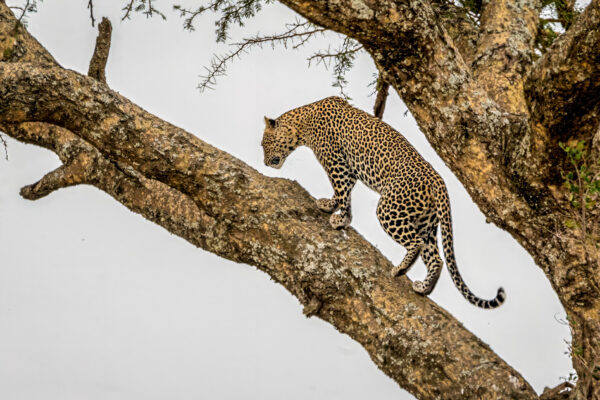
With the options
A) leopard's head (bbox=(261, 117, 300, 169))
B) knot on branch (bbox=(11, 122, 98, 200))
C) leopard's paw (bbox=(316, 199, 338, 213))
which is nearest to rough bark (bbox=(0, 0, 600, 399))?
knot on branch (bbox=(11, 122, 98, 200))

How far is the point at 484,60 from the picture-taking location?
510 cm

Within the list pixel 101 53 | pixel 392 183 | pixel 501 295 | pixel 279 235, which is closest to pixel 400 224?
pixel 392 183

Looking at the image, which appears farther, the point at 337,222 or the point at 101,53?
the point at 101,53

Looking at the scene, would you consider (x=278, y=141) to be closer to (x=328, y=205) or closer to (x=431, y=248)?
(x=328, y=205)

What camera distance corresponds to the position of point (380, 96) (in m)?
5.98

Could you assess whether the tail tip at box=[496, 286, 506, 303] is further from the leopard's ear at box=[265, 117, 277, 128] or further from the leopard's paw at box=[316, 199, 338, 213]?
the leopard's ear at box=[265, 117, 277, 128]

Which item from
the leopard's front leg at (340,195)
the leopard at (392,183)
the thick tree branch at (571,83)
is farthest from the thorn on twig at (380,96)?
the thick tree branch at (571,83)

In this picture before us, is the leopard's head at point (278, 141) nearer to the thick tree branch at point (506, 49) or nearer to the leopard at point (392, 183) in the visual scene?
the leopard at point (392, 183)

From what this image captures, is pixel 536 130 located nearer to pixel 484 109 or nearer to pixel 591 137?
pixel 591 137

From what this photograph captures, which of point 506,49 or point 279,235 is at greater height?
point 506,49

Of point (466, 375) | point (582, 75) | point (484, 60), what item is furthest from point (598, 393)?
point (484, 60)

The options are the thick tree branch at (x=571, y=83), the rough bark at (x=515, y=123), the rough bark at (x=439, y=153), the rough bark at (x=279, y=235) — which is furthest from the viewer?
the rough bark at (x=279, y=235)

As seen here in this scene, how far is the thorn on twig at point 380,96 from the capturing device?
5.82 metres

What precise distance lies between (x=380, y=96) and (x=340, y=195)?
950 millimetres
